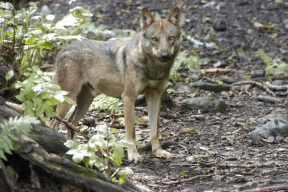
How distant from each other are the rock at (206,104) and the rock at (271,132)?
5.98 feet

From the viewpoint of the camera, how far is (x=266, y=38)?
1577 centimetres

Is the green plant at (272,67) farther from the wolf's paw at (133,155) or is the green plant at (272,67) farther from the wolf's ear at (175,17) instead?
the wolf's paw at (133,155)

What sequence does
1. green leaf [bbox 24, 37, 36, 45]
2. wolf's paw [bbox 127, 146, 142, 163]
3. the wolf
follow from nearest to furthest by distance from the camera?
green leaf [bbox 24, 37, 36, 45] < wolf's paw [bbox 127, 146, 142, 163] < the wolf

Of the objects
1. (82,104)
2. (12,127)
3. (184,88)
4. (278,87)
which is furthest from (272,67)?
(12,127)

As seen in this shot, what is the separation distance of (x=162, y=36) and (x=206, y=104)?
2.98 m

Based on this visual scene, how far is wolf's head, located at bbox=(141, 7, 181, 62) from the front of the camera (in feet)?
25.7

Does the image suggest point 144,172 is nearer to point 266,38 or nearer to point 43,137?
point 43,137

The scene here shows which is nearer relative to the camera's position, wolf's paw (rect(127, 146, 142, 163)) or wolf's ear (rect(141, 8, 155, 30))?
wolf's paw (rect(127, 146, 142, 163))

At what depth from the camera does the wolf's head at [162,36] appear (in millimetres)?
7824

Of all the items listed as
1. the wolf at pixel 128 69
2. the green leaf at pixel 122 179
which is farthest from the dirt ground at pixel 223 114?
the green leaf at pixel 122 179

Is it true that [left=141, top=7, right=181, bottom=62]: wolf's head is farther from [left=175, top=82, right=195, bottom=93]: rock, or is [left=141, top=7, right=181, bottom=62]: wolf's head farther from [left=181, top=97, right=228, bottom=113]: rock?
[left=175, top=82, right=195, bottom=93]: rock

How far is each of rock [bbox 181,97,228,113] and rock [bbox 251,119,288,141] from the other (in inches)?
71.7

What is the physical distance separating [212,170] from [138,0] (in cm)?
1278

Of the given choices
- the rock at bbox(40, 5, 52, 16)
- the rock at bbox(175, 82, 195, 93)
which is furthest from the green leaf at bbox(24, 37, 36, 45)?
the rock at bbox(40, 5, 52, 16)
